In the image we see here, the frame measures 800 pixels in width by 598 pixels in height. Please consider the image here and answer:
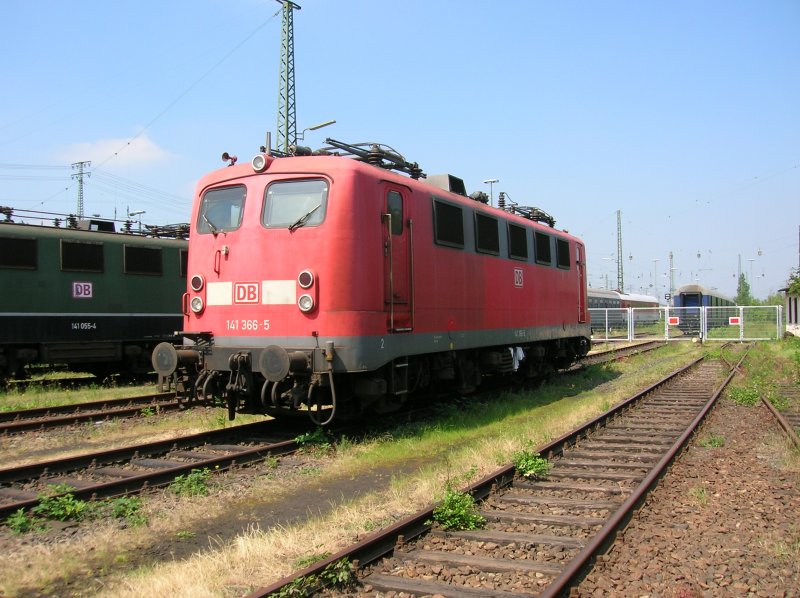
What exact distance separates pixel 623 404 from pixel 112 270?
1171 centimetres

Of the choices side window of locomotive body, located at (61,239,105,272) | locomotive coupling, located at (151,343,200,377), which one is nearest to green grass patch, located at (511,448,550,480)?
locomotive coupling, located at (151,343,200,377)

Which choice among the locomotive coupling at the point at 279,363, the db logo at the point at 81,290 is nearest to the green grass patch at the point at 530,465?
the locomotive coupling at the point at 279,363

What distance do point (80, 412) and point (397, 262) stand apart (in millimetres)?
6342

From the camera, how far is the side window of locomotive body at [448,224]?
32.6ft

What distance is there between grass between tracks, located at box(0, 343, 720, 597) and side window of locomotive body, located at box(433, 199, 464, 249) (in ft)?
9.19

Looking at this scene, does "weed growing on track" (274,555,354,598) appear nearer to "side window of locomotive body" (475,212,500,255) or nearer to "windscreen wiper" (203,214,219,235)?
"windscreen wiper" (203,214,219,235)

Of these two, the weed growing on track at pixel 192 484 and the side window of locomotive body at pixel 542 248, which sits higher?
the side window of locomotive body at pixel 542 248

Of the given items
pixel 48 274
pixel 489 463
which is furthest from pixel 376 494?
pixel 48 274

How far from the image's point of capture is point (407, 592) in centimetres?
415

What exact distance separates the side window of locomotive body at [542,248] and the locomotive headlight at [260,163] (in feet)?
23.0

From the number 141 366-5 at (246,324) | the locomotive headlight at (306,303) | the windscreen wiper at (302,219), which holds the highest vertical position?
the windscreen wiper at (302,219)

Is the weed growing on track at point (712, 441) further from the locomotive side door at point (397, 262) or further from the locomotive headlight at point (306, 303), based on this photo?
the locomotive headlight at point (306, 303)

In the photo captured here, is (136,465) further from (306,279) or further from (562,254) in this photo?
(562,254)

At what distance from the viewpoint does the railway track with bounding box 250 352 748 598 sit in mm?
4254
